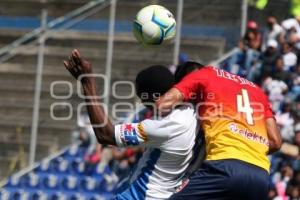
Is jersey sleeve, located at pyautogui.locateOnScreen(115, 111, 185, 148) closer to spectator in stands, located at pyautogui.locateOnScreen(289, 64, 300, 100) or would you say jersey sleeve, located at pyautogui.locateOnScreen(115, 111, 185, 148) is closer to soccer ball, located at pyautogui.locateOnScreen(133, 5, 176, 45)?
soccer ball, located at pyautogui.locateOnScreen(133, 5, 176, 45)

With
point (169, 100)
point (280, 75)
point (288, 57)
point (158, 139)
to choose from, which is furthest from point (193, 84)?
point (288, 57)

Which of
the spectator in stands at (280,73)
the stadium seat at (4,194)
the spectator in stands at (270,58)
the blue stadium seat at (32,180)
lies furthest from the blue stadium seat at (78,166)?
the spectator in stands at (280,73)

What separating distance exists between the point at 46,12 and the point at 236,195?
9.52 m

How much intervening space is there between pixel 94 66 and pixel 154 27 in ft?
24.9

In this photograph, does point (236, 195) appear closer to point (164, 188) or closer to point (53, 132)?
point (164, 188)

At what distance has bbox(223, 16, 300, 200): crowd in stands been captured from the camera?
1159cm

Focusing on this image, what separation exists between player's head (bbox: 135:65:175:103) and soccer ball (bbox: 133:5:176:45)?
77 centimetres

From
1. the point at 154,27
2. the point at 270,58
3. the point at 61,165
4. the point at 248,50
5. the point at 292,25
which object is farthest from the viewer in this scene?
the point at 61,165

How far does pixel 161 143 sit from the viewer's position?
6070 mm

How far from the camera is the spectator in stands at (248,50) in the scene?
13102mm

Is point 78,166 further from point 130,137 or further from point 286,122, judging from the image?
point 130,137

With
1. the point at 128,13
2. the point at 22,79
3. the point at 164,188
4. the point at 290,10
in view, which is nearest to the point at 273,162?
the point at 290,10

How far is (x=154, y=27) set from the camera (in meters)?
6.82

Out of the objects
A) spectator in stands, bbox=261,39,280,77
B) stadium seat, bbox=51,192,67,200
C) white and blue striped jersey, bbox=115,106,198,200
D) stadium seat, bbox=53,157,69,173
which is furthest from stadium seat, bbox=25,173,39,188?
white and blue striped jersey, bbox=115,106,198,200
